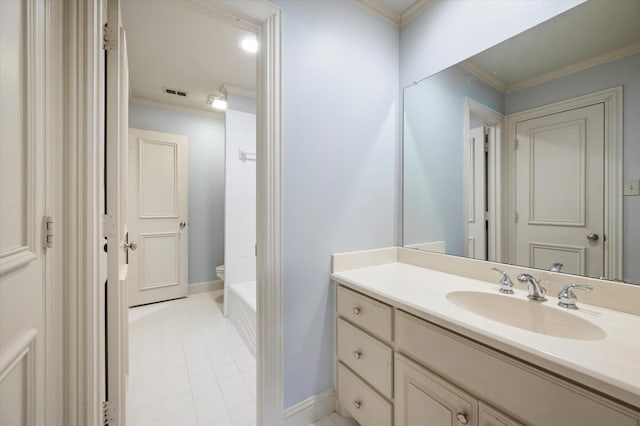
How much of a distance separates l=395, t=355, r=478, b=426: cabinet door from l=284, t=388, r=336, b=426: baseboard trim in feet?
1.64

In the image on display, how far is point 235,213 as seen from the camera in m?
2.89

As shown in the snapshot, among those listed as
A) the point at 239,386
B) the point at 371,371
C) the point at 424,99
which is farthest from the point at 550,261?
the point at 239,386

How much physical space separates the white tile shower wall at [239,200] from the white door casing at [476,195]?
223cm

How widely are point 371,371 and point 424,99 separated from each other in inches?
62.9

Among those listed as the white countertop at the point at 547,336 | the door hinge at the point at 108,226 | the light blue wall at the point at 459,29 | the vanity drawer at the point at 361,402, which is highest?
the light blue wall at the point at 459,29

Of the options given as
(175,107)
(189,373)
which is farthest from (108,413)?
(175,107)

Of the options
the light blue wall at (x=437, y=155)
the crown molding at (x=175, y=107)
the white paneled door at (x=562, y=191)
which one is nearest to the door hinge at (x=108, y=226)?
the light blue wall at (x=437, y=155)

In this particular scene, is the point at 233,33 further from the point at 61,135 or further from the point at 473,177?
the point at 473,177

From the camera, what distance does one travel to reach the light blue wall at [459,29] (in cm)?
120

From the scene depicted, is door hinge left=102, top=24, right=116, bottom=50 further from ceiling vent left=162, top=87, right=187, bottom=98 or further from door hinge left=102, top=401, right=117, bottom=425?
ceiling vent left=162, top=87, right=187, bottom=98

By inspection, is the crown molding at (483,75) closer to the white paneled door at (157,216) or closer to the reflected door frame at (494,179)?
the reflected door frame at (494,179)

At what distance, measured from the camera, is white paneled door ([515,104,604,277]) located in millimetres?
1025

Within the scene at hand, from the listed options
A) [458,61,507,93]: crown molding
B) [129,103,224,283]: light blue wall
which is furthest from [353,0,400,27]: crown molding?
[129,103,224,283]: light blue wall

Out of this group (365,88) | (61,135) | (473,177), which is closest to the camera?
(61,135)
